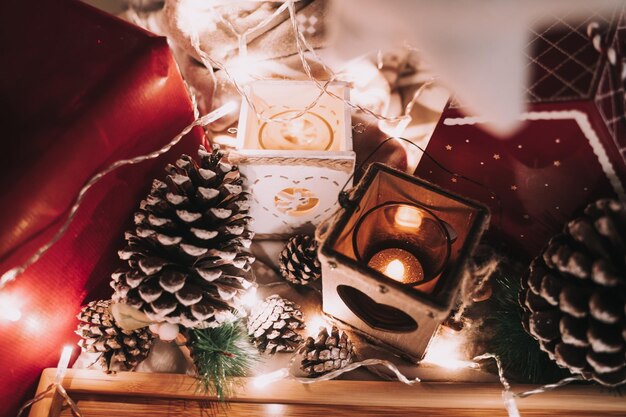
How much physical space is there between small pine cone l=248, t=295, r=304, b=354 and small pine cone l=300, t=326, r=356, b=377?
0.09 ft

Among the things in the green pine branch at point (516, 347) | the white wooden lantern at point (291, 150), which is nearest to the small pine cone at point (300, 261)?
the white wooden lantern at point (291, 150)

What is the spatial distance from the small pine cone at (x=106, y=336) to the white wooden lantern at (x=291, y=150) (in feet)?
0.85

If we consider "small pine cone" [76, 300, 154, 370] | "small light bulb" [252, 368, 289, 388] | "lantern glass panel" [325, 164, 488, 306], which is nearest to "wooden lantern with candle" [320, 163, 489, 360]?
"lantern glass panel" [325, 164, 488, 306]

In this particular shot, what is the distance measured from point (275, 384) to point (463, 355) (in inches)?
11.7

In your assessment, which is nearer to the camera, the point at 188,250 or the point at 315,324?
the point at 188,250

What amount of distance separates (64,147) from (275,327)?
1.22 feet

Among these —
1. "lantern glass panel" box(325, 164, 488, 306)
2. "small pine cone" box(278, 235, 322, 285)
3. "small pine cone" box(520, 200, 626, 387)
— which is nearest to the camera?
"small pine cone" box(520, 200, 626, 387)

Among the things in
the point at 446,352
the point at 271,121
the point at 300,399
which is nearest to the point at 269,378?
the point at 300,399

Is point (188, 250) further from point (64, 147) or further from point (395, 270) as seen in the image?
point (395, 270)

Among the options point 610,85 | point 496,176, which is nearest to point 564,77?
point 610,85

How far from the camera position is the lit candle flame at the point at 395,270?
0.66m

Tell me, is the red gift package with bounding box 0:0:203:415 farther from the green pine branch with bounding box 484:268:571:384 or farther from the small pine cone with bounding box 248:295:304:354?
the green pine branch with bounding box 484:268:571:384

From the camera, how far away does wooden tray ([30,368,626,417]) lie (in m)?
0.62

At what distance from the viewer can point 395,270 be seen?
0.66 m
